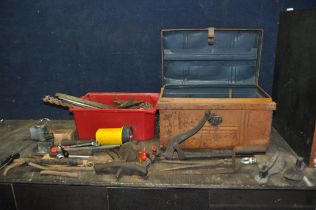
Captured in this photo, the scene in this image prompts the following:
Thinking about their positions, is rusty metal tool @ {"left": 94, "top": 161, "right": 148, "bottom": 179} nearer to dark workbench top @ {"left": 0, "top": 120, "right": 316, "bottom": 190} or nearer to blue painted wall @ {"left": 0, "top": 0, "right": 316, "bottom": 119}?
dark workbench top @ {"left": 0, "top": 120, "right": 316, "bottom": 190}

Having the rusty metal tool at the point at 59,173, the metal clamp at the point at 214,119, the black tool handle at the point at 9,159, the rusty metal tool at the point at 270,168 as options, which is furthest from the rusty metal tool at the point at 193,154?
the black tool handle at the point at 9,159

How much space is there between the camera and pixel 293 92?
149cm

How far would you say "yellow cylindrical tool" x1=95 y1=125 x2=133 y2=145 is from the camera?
152 centimetres

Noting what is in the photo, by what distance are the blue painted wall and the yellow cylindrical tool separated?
49 cm

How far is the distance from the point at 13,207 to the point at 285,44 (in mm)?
1699

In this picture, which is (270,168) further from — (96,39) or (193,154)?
(96,39)

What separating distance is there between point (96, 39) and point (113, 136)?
711 mm

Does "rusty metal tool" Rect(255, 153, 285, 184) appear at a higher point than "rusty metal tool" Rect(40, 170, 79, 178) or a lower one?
higher

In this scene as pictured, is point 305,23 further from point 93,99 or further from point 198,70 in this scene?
point 93,99

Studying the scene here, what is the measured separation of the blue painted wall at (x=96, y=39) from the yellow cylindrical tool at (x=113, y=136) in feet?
1.59

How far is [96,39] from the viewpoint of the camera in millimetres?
1838

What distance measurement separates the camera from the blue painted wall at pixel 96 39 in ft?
5.72

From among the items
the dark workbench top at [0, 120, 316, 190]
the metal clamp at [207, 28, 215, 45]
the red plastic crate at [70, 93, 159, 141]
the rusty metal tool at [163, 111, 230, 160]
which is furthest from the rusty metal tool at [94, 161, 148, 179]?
the metal clamp at [207, 28, 215, 45]

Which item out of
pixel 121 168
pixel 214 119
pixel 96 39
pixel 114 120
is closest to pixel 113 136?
pixel 114 120
